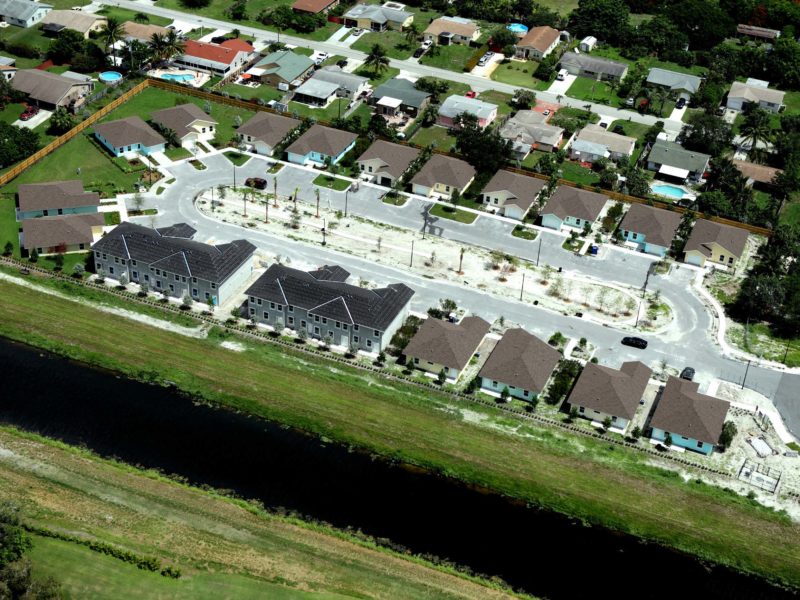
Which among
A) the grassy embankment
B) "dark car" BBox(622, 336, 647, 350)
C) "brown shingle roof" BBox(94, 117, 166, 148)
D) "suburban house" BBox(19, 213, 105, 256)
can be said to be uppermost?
"brown shingle roof" BBox(94, 117, 166, 148)

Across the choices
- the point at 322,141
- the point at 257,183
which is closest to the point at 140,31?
the point at 322,141

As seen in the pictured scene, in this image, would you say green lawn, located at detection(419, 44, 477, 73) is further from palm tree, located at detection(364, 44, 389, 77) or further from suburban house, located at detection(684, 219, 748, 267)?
suburban house, located at detection(684, 219, 748, 267)

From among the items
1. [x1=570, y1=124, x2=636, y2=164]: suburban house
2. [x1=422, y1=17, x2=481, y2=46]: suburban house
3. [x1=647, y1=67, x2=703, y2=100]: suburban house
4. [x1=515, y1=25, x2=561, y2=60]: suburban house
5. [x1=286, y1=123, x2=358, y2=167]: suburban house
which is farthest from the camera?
[x1=422, y1=17, x2=481, y2=46]: suburban house

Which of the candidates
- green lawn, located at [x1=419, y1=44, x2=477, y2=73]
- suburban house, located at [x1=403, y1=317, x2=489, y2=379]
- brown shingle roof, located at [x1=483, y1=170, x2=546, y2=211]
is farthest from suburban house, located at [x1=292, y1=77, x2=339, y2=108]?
suburban house, located at [x1=403, y1=317, x2=489, y2=379]

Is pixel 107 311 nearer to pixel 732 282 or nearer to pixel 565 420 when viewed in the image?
pixel 565 420

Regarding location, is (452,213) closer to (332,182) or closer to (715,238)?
(332,182)

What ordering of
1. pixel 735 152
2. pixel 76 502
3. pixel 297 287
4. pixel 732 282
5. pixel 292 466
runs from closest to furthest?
pixel 76 502 < pixel 292 466 < pixel 297 287 < pixel 732 282 < pixel 735 152

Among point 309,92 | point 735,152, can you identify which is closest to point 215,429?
point 309,92
